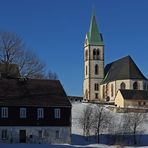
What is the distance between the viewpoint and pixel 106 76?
144 metres

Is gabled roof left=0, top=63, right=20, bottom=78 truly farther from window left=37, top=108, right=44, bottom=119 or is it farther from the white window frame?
the white window frame

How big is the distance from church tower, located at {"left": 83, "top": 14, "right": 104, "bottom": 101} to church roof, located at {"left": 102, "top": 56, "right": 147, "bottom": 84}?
13.2ft

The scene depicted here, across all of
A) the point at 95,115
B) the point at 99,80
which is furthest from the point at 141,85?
the point at 95,115

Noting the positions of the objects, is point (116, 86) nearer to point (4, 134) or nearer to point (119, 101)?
point (119, 101)

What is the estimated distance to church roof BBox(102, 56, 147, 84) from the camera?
13180cm

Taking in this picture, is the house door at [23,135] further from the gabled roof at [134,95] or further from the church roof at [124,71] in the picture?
the church roof at [124,71]

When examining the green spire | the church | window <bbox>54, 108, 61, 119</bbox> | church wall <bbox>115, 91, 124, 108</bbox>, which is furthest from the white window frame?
the green spire

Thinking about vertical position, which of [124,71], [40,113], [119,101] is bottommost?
[40,113]

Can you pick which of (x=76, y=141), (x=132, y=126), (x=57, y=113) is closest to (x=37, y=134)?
(x=57, y=113)

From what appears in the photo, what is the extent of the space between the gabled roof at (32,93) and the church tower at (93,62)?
85.4m

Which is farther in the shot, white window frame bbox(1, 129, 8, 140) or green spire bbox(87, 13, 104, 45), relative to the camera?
green spire bbox(87, 13, 104, 45)

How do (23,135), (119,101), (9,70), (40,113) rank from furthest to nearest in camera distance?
1. (119,101)
2. (9,70)
3. (40,113)
4. (23,135)

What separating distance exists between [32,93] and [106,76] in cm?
8860

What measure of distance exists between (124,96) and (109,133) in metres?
43.6
